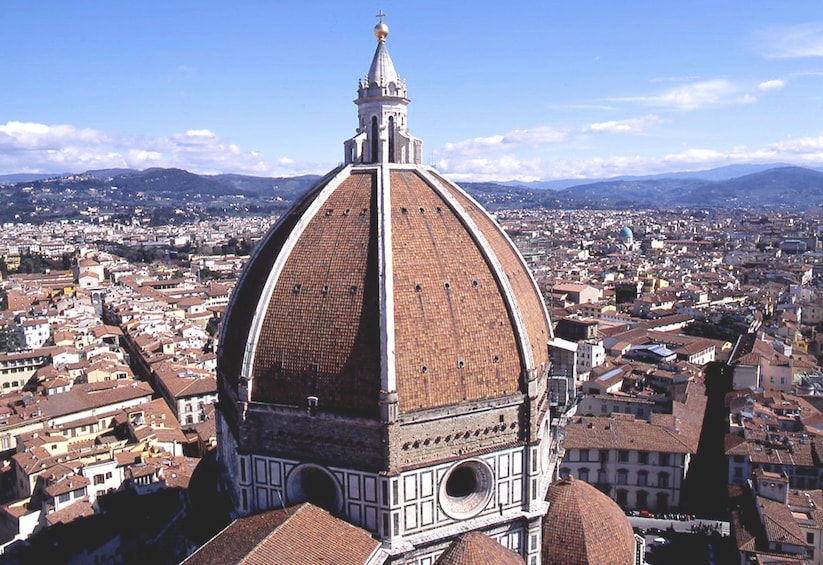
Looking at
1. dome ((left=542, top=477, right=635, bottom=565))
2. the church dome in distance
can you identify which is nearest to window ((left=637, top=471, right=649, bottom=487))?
dome ((left=542, top=477, right=635, bottom=565))

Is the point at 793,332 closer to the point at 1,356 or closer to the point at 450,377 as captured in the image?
the point at 450,377

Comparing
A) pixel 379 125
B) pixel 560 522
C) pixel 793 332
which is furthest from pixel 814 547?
pixel 793 332

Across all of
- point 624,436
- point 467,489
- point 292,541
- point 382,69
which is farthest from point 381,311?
point 624,436

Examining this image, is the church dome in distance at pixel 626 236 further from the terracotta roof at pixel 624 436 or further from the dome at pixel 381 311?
the dome at pixel 381 311

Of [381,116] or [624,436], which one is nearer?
[381,116]

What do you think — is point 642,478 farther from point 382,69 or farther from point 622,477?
point 382,69

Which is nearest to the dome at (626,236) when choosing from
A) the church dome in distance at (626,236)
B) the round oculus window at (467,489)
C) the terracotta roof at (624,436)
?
the church dome in distance at (626,236)
